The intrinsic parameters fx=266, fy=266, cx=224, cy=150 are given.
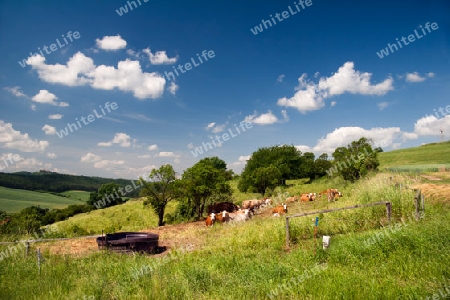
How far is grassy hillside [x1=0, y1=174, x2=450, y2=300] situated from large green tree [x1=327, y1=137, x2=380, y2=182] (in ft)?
56.8

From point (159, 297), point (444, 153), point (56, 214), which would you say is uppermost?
point (56, 214)

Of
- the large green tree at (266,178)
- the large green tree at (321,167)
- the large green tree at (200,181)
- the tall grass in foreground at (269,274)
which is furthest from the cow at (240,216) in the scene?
the large green tree at (321,167)

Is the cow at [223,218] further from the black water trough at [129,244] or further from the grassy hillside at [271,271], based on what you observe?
the grassy hillside at [271,271]

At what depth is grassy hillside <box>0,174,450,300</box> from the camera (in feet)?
15.9

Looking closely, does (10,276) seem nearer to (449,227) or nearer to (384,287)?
(384,287)

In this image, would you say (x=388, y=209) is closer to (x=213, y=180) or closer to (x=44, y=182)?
(x=213, y=180)

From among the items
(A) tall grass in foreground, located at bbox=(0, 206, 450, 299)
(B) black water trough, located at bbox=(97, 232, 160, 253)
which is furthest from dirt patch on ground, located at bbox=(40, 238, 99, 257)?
(A) tall grass in foreground, located at bbox=(0, 206, 450, 299)

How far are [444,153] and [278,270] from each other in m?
61.5

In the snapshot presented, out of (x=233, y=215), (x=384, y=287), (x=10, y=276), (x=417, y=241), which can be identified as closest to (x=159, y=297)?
(x=384, y=287)

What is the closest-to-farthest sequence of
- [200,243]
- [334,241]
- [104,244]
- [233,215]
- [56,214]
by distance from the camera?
1. [334,241]
2. [104,244]
3. [200,243]
4. [233,215]
5. [56,214]

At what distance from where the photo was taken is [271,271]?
20.0 ft

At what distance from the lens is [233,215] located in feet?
56.1

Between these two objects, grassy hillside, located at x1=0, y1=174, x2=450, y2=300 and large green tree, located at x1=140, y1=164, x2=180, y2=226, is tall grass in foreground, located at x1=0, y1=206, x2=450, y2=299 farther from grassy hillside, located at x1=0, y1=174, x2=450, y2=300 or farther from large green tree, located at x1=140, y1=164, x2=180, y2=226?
large green tree, located at x1=140, y1=164, x2=180, y2=226

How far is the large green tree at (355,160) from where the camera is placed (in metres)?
26.0
